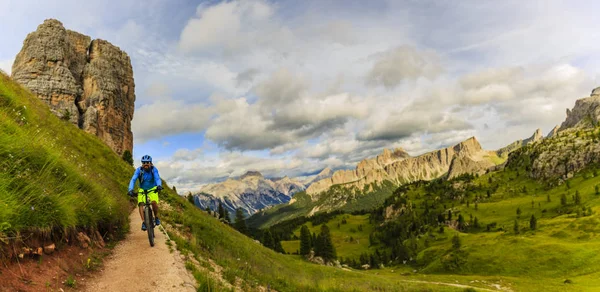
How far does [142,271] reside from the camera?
11453 mm

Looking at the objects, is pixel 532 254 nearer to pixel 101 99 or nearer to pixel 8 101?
pixel 8 101

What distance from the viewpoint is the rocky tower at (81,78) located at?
3922 inches

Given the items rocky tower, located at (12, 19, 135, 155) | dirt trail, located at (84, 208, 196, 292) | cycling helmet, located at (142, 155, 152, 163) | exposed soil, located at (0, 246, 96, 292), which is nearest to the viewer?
exposed soil, located at (0, 246, 96, 292)

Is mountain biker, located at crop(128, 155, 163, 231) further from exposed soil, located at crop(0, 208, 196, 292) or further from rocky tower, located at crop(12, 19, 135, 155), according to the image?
rocky tower, located at crop(12, 19, 135, 155)

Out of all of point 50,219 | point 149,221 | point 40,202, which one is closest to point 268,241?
point 149,221

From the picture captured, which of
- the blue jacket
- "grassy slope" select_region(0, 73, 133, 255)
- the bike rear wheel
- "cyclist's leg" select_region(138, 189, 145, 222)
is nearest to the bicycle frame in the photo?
the bike rear wheel

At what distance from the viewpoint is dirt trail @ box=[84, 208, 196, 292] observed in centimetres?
1008

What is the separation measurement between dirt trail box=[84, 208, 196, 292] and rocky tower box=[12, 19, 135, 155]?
10019 cm

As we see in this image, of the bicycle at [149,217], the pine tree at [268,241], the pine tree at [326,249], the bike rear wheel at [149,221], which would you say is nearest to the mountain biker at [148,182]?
the bicycle at [149,217]

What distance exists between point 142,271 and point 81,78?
434 ft

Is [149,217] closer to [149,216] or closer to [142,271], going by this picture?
[149,216]

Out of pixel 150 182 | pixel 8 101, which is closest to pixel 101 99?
pixel 8 101

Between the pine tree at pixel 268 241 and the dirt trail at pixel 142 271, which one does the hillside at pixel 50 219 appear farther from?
the pine tree at pixel 268 241

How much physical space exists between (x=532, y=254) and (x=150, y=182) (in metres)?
113
